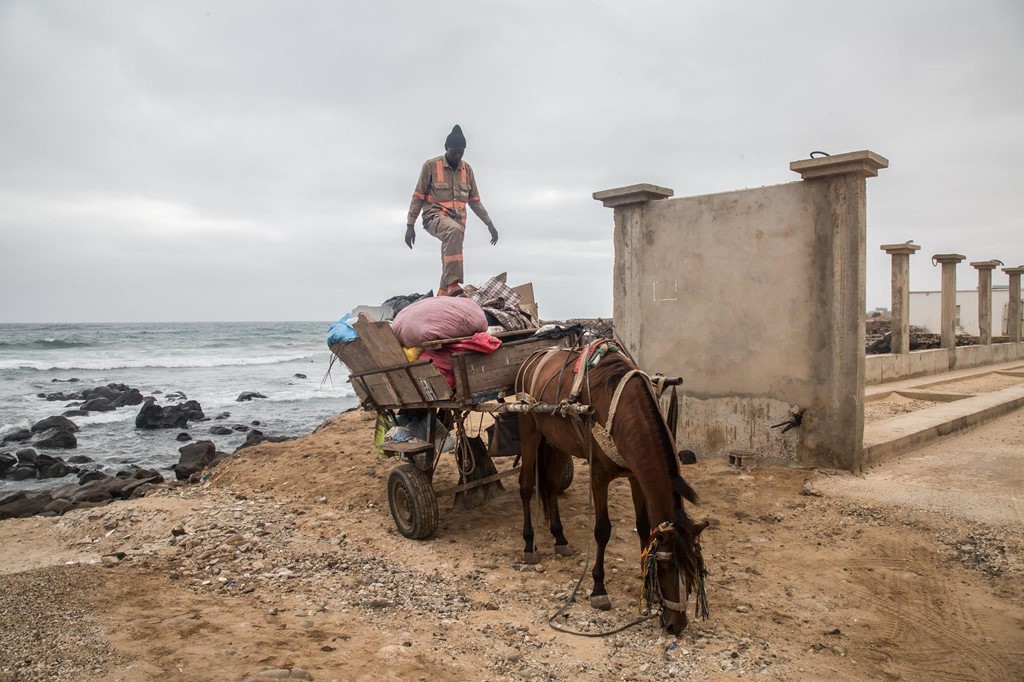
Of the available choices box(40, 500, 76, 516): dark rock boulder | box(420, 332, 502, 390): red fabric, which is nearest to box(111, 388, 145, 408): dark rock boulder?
box(40, 500, 76, 516): dark rock boulder

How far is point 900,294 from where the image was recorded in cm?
1595

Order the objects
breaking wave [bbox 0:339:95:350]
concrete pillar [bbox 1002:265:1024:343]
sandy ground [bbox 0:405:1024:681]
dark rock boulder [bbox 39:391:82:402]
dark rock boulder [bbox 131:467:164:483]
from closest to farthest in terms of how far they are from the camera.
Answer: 1. sandy ground [bbox 0:405:1024:681]
2. dark rock boulder [bbox 131:467:164:483]
3. concrete pillar [bbox 1002:265:1024:343]
4. dark rock boulder [bbox 39:391:82:402]
5. breaking wave [bbox 0:339:95:350]

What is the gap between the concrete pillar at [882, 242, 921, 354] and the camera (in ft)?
51.0

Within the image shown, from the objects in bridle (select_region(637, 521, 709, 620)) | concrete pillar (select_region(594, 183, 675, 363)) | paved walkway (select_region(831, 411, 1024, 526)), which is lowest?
paved walkway (select_region(831, 411, 1024, 526))

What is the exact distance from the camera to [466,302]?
20.0 ft

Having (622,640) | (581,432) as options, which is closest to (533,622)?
(622,640)

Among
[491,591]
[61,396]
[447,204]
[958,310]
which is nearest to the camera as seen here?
[491,591]

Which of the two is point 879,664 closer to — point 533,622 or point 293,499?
point 533,622

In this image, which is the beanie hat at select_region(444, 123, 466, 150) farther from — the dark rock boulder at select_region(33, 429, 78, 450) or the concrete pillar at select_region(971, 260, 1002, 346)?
the concrete pillar at select_region(971, 260, 1002, 346)

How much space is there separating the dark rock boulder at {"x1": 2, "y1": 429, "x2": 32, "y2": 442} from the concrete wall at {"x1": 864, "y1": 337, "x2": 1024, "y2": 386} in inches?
746

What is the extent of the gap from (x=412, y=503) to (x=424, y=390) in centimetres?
97

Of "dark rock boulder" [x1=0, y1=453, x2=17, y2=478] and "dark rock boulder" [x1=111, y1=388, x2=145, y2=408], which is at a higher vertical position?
"dark rock boulder" [x1=111, y1=388, x2=145, y2=408]

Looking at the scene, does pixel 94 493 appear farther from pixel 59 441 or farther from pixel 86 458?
pixel 59 441

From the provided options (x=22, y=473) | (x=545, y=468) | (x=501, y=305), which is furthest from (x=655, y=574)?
(x=22, y=473)
